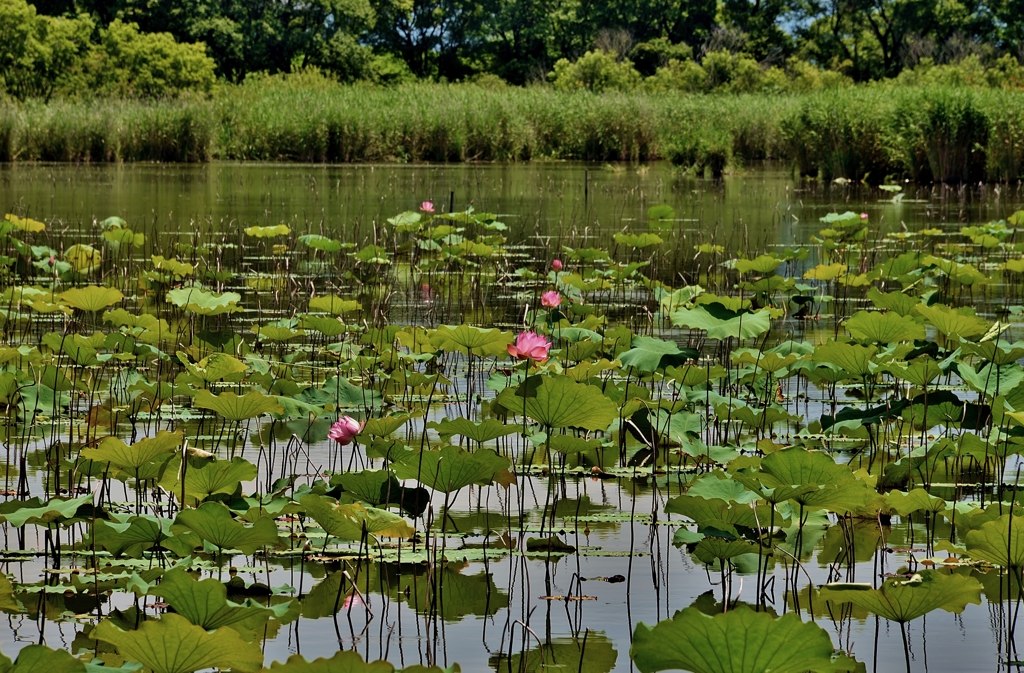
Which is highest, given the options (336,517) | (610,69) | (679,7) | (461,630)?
(679,7)

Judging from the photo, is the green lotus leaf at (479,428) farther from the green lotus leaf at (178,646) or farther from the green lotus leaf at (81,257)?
the green lotus leaf at (81,257)

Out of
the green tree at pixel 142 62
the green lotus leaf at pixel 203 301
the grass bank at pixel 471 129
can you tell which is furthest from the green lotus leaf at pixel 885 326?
the green tree at pixel 142 62

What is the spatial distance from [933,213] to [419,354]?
323 inches

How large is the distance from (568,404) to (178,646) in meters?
1.23

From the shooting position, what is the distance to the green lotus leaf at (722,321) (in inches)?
133

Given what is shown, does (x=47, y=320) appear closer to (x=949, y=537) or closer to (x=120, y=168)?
(x=949, y=537)

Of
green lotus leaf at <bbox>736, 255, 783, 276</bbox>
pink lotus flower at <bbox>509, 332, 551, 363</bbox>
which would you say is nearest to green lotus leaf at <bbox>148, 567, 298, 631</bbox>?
pink lotus flower at <bbox>509, 332, 551, 363</bbox>

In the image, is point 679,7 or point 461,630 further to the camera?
point 679,7

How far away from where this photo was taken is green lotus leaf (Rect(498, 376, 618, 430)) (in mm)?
2482

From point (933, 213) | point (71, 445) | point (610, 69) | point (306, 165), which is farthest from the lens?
point (610, 69)

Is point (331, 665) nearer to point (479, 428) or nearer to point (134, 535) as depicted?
point (134, 535)

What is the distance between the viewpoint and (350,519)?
214 centimetres

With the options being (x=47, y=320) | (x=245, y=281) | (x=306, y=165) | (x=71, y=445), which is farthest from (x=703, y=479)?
(x=306, y=165)

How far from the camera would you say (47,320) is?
5.11 meters
